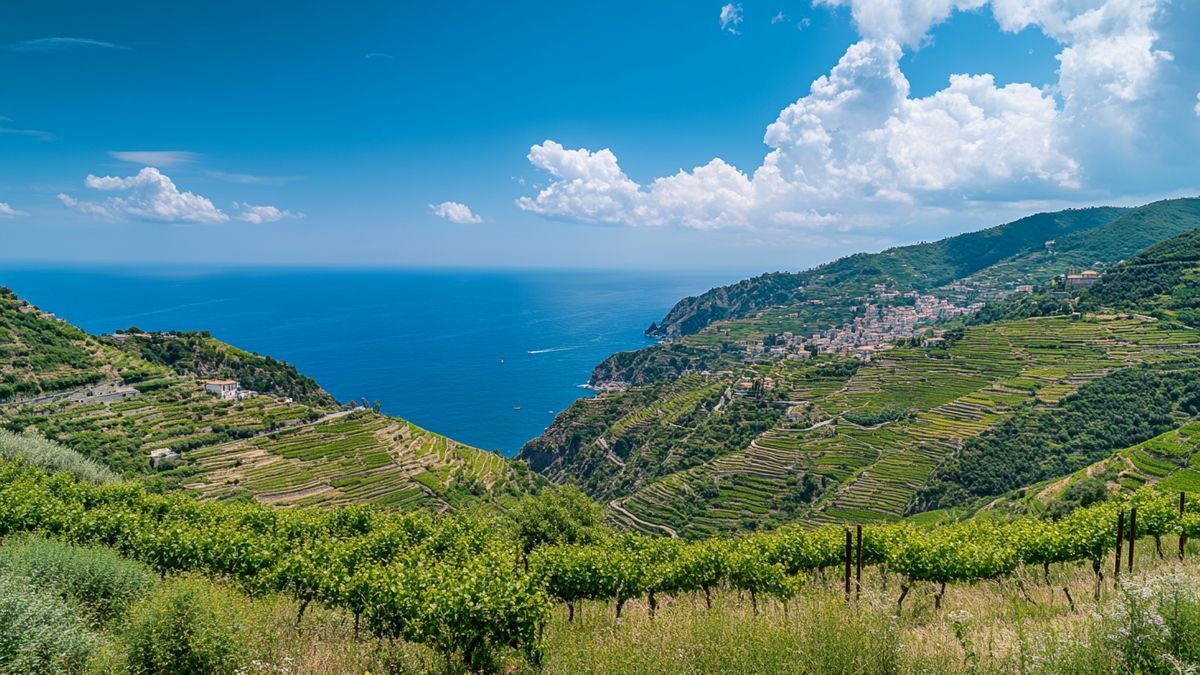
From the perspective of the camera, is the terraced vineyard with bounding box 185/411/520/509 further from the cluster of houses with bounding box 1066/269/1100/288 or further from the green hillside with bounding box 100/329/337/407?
the cluster of houses with bounding box 1066/269/1100/288

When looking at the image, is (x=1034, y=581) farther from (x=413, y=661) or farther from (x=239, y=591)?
(x=239, y=591)

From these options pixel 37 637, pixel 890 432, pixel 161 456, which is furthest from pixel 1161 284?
pixel 161 456

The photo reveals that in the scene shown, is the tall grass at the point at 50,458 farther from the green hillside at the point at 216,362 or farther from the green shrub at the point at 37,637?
the green hillside at the point at 216,362

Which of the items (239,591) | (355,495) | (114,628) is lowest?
(355,495)

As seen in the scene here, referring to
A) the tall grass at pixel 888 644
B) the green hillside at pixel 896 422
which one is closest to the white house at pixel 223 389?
the green hillside at pixel 896 422

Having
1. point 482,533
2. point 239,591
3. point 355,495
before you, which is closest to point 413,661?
point 239,591

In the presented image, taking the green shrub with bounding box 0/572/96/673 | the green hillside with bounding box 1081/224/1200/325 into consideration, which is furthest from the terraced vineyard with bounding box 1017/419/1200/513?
the green hillside with bounding box 1081/224/1200/325
